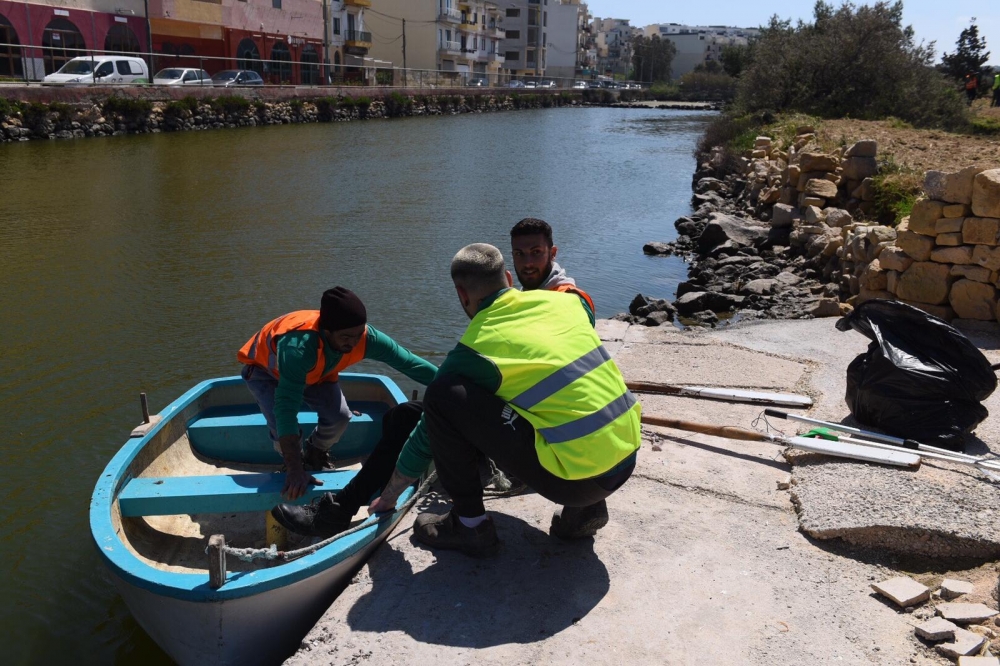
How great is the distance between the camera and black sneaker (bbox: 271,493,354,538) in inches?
155

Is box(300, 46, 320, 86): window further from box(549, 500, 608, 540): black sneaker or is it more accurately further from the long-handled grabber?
box(549, 500, 608, 540): black sneaker

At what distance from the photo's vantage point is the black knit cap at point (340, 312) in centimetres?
412

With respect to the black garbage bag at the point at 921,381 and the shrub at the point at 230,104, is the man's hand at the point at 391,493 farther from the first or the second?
the shrub at the point at 230,104

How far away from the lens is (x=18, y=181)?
59.9 feet

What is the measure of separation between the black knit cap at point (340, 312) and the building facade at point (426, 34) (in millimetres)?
65319

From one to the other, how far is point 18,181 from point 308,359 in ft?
56.7

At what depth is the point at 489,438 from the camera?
331cm

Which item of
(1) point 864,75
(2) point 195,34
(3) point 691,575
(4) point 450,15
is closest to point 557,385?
(3) point 691,575

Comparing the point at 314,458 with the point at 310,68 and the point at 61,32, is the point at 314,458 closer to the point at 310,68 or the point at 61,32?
the point at 61,32

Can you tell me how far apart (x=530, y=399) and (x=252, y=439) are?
2.66 metres

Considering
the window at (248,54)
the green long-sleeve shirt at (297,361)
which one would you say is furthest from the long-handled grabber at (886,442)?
the window at (248,54)

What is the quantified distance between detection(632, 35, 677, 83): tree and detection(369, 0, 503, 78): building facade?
47.6 m

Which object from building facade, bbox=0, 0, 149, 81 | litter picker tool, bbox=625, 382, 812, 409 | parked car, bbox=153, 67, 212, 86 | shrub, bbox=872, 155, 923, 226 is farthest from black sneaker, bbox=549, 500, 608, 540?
parked car, bbox=153, 67, 212, 86

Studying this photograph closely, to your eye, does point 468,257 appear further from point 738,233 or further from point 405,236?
point 738,233
